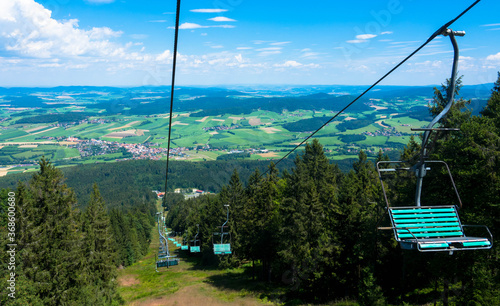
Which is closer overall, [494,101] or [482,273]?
[482,273]

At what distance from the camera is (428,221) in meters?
6.91

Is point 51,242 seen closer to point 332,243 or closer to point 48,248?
point 48,248

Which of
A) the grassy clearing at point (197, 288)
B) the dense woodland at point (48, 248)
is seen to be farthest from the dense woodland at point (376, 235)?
the dense woodland at point (48, 248)

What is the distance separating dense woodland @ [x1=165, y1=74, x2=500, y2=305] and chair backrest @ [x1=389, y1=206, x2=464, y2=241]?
1.72 feet

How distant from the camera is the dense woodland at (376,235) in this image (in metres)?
17.7

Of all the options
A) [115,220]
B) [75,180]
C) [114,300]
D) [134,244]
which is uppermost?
[114,300]

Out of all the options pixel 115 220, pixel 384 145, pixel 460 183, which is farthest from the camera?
pixel 384 145

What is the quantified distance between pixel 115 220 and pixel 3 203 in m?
24.9

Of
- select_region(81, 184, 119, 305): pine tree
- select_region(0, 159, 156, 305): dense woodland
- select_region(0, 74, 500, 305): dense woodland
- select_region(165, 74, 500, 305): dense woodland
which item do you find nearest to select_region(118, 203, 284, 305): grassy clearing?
select_region(165, 74, 500, 305): dense woodland

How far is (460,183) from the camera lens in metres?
19.2

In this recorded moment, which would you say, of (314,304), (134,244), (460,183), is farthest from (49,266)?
(134,244)

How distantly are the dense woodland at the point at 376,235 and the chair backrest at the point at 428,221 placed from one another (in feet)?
1.72

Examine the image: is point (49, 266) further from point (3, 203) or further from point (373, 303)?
point (3, 203)

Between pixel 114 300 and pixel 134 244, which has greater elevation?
pixel 114 300
